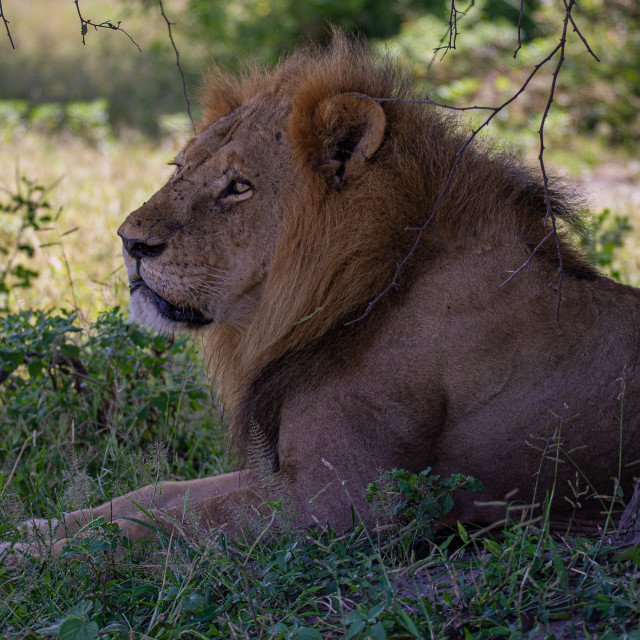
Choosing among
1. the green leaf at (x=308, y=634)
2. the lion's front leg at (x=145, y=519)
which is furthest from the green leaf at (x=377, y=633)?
the lion's front leg at (x=145, y=519)

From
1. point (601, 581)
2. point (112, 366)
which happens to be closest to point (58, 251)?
point (112, 366)

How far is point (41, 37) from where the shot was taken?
19062 mm

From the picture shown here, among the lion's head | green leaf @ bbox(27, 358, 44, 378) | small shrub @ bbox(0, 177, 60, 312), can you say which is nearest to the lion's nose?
the lion's head

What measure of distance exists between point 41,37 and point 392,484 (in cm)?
1937

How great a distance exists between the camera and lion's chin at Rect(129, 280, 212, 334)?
282cm

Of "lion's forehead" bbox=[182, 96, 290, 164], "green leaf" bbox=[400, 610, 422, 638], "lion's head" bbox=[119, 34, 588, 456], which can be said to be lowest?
"green leaf" bbox=[400, 610, 422, 638]

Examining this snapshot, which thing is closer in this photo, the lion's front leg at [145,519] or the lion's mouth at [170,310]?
the lion's front leg at [145,519]

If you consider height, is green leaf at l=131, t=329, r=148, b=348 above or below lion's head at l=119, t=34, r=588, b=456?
below

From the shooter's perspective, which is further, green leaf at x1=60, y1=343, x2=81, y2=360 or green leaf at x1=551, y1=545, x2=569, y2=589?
green leaf at x1=60, y1=343, x2=81, y2=360

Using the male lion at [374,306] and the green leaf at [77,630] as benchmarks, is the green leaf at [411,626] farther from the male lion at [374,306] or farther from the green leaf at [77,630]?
the green leaf at [77,630]

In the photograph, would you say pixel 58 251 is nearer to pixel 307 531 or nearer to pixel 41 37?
pixel 307 531

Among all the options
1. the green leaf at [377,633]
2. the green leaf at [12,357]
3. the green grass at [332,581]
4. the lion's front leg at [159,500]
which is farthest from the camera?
the green leaf at [12,357]

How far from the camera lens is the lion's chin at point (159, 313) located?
2.82 meters

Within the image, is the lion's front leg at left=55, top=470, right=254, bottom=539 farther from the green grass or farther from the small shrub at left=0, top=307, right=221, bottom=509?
the small shrub at left=0, top=307, right=221, bottom=509
